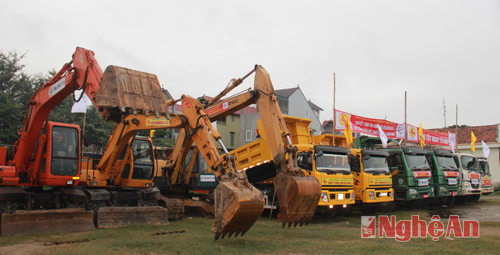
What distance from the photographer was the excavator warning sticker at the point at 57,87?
10.4 meters

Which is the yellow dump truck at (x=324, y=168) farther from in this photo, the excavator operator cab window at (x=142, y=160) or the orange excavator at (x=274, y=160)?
the excavator operator cab window at (x=142, y=160)

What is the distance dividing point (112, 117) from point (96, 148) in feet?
21.6

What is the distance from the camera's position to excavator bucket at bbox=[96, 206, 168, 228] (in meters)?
11.0

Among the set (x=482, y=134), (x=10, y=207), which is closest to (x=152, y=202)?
(x=10, y=207)

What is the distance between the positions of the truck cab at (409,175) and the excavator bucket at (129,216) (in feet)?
31.8

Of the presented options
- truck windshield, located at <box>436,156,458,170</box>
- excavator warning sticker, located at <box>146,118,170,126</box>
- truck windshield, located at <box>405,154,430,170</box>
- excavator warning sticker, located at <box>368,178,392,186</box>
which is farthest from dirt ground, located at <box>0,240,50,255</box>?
truck windshield, located at <box>436,156,458,170</box>

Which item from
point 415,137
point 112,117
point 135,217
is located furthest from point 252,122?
point 112,117

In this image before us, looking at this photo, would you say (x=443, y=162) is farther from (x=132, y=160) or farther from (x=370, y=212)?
(x=132, y=160)

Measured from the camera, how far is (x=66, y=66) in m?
10.6

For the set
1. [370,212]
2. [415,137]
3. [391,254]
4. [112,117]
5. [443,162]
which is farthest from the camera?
[415,137]

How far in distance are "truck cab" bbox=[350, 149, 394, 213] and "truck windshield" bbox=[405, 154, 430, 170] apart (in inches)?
83.2

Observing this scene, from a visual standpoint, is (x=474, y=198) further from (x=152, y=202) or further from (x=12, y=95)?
(x=12, y=95)

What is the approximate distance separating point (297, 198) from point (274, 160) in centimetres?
154

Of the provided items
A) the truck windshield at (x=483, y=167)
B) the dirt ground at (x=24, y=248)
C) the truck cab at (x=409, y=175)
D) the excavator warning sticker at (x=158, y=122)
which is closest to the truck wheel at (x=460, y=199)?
the truck windshield at (x=483, y=167)
